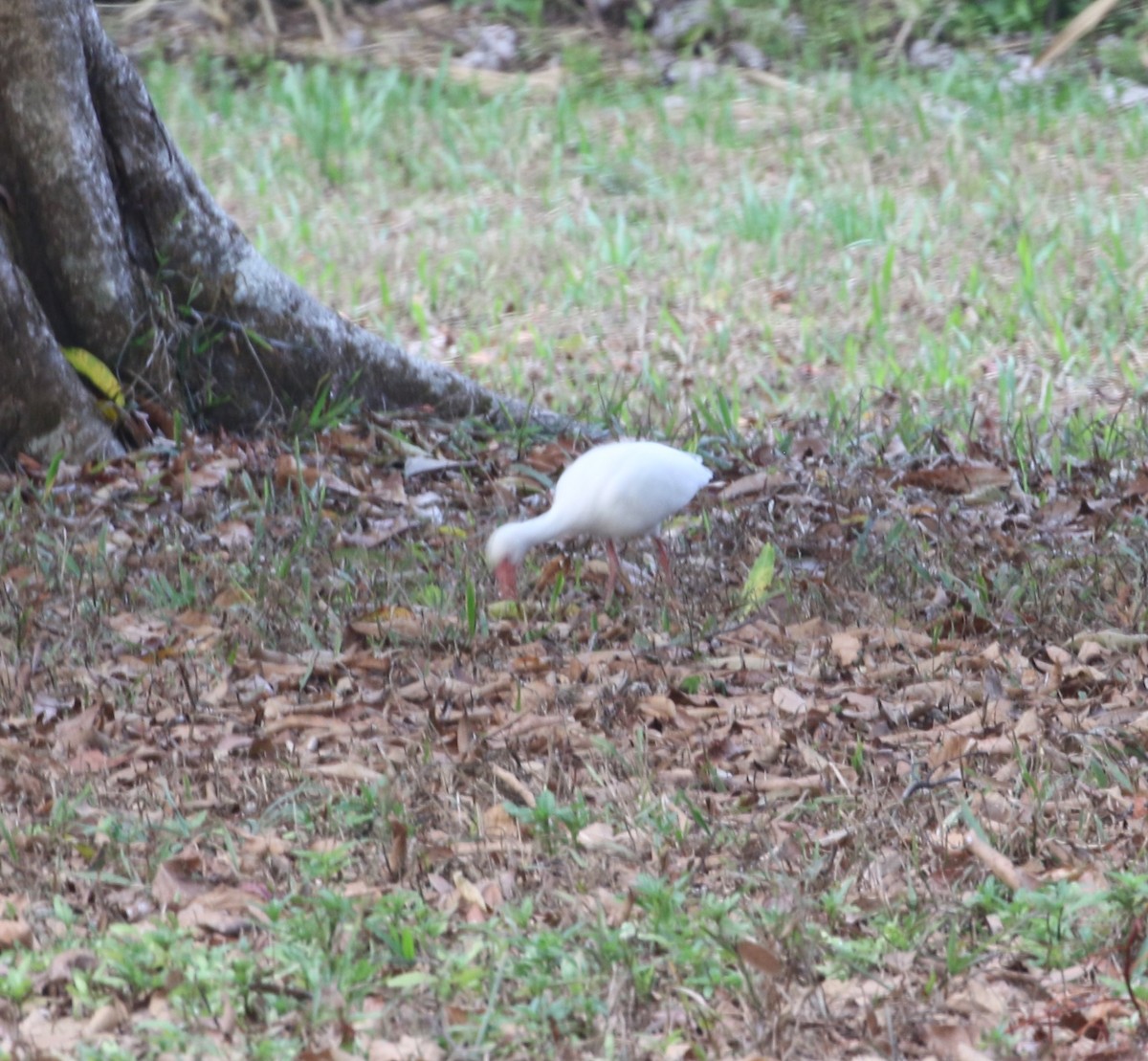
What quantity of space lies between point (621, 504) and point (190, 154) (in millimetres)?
6496

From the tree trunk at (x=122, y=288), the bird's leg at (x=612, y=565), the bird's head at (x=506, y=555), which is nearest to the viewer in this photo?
the bird's head at (x=506, y=555)

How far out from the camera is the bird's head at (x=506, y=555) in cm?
461

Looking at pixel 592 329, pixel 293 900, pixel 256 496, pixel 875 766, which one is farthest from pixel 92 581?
pixel 592 329

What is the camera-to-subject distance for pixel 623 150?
1023cm

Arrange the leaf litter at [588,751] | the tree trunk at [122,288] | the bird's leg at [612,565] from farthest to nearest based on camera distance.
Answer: the tree trunk at [122,288] < the bird's leg at [612,565] < the leaf litter at [588,751]

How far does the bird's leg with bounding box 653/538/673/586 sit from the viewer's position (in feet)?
15.8

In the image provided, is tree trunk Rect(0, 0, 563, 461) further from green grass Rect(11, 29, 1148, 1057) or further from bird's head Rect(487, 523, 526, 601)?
bird's head Rect(487, 523, 526, 601)

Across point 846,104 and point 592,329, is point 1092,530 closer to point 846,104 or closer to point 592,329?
point 592,329

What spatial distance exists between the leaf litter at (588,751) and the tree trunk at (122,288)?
30cm

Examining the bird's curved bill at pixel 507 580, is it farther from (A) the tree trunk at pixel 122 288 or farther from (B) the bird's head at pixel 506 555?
(A) the tree trunk at pixel 122 288

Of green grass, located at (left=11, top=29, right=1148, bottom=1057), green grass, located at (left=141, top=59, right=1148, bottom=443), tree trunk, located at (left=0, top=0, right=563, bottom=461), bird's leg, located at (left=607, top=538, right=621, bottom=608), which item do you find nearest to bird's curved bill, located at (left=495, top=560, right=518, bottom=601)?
green grass, located at (left=11, top=29, right=1148, bottom=1057)

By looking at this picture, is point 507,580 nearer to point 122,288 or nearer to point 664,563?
point 664,563

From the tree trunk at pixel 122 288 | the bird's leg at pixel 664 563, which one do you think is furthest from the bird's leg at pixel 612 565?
the tree trunk at pixel 122 288

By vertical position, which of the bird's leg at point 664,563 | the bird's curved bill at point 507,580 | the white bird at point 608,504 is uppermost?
the white bird at point 608,504
